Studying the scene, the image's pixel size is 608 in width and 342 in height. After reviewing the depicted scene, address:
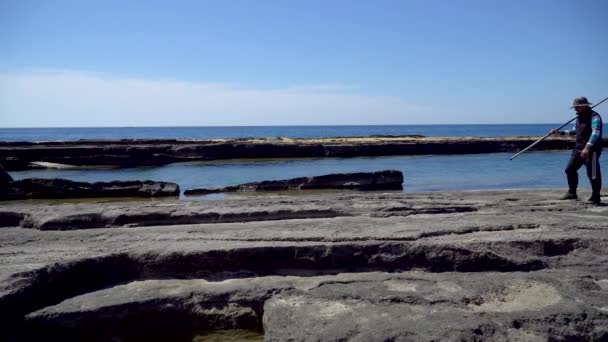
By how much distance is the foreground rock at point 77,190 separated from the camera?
36.6ft

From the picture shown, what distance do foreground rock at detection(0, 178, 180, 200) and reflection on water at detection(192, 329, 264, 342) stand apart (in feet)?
27.2

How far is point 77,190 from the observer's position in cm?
1124

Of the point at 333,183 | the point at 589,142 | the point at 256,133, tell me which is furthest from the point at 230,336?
the point at 256,133

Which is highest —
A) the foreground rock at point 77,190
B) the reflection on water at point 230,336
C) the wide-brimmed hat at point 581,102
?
the wide-brimmed hat at point 581,102

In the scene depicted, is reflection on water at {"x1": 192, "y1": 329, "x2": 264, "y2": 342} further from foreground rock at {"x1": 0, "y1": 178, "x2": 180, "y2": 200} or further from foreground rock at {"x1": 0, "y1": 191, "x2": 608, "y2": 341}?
foreground rock at {"x1": 0, "y1": 178, "x2": 180, "y2": 200}

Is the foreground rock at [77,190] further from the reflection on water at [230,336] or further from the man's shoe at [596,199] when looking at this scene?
the man's shoe at [596,199]

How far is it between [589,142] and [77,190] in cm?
1069

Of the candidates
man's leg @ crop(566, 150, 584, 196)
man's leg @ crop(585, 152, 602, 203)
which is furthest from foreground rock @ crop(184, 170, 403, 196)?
man's leg @ crop(585, 152, 602, 203)

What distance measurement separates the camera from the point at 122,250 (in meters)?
4.24

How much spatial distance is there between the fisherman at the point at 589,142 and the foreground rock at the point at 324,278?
55cm

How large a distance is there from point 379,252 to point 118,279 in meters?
2.33

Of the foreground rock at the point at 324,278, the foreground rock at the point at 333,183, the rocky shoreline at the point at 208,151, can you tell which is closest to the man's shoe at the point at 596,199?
the foreground rock at the point at 324,278

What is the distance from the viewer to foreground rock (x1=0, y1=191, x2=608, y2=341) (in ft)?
9.53

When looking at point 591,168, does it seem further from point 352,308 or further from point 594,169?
point 352,308
